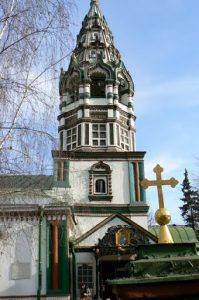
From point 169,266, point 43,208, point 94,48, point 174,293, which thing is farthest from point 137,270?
point 94,48

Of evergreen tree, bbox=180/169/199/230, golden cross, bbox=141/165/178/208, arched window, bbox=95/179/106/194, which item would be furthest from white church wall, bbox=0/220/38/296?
evergreen tree, bbox=180/169/199/230

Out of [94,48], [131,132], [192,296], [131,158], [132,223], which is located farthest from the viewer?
[94,48]

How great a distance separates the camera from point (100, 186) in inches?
1105

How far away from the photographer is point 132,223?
2528cm

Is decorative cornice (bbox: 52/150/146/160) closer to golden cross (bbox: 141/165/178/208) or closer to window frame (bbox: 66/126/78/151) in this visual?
window frame (bbox: 66/126/78/151)

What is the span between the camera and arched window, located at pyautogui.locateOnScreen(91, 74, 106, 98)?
1241 inches

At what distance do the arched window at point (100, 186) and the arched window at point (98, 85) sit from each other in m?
7.12

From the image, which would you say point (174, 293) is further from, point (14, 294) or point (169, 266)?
point (14, 294)

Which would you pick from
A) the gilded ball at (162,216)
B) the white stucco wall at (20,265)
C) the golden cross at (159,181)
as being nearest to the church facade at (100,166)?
the white stucco wall at (20,265)

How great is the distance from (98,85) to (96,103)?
2.17 m

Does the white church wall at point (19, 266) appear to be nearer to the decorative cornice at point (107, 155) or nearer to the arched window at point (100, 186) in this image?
the arched window at point (100, 186)

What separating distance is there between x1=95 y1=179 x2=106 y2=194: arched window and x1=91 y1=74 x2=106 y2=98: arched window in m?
7.12

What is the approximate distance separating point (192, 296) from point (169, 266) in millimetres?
657

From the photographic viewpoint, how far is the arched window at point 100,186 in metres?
28.0
